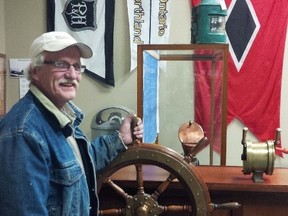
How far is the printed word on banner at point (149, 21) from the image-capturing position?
10.1 ft

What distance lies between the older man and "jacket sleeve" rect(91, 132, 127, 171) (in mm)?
77

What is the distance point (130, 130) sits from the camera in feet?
5.00

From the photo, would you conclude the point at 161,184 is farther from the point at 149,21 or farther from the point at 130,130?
the point at 149,21

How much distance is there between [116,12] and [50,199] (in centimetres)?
227

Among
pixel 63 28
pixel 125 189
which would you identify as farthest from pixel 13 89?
pixel 125 189

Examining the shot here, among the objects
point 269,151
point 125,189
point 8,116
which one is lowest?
point 125,189

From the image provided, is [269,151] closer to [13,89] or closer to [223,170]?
[223,170]

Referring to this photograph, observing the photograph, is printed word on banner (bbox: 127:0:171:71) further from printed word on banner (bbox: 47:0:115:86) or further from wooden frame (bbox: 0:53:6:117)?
wooden frame (bbox: 0:53:6:117)

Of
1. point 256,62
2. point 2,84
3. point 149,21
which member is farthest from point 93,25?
point 256,62

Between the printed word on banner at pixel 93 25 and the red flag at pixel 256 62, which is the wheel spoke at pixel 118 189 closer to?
the red flag at pixel 256 62

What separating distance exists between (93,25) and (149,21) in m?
0.47

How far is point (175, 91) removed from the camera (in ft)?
10.0

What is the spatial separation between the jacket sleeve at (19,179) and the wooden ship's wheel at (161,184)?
0.35 m

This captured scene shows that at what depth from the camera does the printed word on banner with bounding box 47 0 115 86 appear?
10.4 feet
